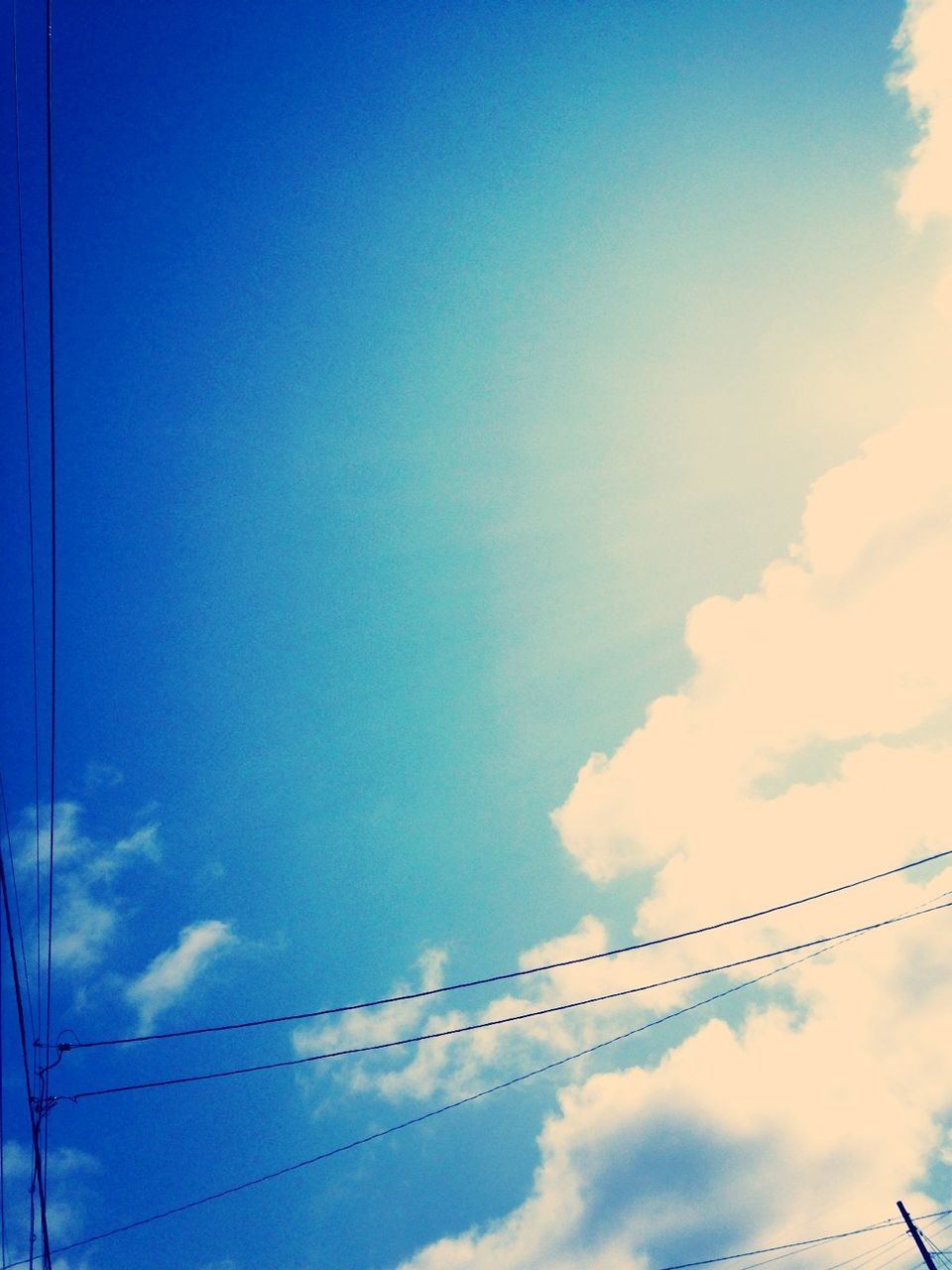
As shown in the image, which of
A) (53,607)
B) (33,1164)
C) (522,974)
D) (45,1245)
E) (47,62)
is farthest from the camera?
(33,1164)

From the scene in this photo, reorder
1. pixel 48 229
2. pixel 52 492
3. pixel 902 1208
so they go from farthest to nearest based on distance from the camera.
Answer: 1. pixel 902 1208
2. pixel 52 492
3. pixel 48 229

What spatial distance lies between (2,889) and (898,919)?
11.8m

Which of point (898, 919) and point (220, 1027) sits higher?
point (220, 1027)

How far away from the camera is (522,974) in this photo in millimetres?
8898

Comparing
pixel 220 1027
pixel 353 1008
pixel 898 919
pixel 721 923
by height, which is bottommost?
pixel 898 919

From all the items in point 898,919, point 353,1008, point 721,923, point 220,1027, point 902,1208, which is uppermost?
point 220,1027

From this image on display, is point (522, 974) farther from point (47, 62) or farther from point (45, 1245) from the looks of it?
point (47, 62)

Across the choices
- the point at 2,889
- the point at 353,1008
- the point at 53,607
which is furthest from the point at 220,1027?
the point at 53,607

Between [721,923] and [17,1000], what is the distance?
33.1 ft

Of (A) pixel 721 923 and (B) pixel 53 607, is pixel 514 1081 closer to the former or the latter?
(A) pixel 721 923

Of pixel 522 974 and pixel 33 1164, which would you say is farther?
pixel 33 1164

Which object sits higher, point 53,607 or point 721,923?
point 53,607

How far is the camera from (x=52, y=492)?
739 cm

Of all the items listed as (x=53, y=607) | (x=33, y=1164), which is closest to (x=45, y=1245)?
(x=33, y=1164)
